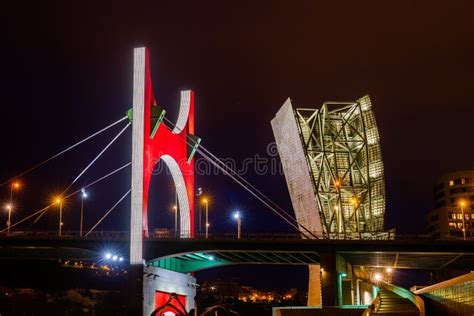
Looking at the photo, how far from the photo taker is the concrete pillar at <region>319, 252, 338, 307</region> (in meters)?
49.6

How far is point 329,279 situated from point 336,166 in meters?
17.8

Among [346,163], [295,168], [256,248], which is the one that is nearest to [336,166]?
[346,163]

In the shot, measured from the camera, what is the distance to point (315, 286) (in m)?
63.0

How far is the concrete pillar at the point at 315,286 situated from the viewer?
6156 cm

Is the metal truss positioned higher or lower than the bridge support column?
higher

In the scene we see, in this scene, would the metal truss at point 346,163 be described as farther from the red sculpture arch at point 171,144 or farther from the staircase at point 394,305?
the staircase at point 394,305

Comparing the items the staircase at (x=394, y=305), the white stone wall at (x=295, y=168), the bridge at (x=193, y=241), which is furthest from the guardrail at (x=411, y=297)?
the white stone wall at (x=295, y=168)

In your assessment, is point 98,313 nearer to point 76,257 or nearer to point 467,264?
point 76,257

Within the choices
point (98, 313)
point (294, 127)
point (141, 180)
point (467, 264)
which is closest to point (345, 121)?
point (294, 127)

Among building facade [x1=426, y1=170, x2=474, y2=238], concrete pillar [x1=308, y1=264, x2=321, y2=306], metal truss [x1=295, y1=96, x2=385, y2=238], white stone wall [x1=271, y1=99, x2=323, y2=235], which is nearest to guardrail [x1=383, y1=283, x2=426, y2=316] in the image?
white stone wall [x1=271, y1=99, x2=323, y2=235]

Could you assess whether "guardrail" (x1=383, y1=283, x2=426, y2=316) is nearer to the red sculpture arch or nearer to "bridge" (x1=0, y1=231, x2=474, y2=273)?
"bridge" (x1=0, y1=231, x2=474, y2=273)

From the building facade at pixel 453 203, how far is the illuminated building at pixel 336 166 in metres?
54.7

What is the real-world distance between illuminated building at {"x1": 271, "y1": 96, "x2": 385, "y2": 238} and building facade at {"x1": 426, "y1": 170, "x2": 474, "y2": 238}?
180 feet

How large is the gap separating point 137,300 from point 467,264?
28721mm
